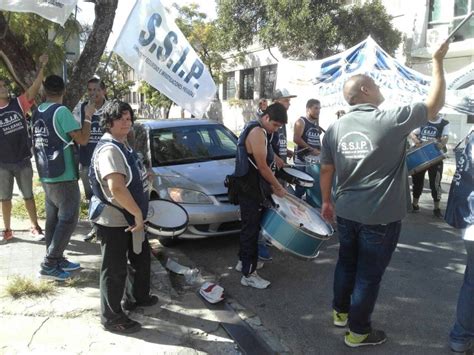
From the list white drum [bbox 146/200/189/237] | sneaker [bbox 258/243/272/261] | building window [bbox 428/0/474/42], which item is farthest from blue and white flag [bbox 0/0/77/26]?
building window [bbox 428/0/474/42]

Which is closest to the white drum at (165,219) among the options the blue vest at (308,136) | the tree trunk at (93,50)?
the tree trunk at (93,50)

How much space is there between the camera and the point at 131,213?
127 inches

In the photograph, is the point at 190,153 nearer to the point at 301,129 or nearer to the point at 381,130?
the point at 301,129

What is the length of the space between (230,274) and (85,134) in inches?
81.5

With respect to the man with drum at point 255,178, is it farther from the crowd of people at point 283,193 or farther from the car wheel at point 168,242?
the car wheel at point 168,242

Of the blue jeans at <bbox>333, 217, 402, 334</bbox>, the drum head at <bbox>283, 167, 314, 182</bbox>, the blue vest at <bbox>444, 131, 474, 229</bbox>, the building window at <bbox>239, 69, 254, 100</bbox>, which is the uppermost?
the building window at <bbox>239, 69, 254, 100</bbox>

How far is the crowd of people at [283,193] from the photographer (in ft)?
9.85

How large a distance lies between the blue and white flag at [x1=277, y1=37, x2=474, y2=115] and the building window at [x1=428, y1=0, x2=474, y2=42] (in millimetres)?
6152

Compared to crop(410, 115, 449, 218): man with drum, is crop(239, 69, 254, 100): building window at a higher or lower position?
higher

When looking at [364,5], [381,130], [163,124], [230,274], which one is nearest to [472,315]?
[381,130]

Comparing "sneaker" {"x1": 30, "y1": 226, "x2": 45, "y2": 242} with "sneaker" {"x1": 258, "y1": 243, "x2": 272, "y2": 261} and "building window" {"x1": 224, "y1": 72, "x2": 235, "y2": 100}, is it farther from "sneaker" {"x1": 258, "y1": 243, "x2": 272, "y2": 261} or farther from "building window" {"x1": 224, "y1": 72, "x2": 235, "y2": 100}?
"building window" {"x1": 224, "y1": 72, "x2": 235, "y2": 100}

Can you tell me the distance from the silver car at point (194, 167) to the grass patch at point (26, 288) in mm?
1703

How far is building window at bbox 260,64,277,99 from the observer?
2390 centimetres

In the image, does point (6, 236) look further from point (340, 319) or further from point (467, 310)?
point (467, 310)
